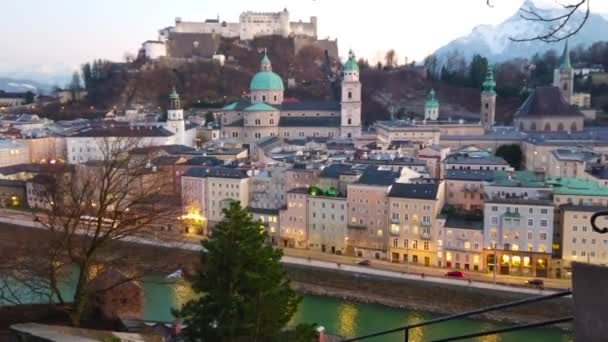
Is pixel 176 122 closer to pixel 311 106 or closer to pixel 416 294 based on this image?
pixel 311 106

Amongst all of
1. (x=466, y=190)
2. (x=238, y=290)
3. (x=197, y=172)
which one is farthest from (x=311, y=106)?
(x=238, y=290)

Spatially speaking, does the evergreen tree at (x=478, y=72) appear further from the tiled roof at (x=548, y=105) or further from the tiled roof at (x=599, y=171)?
the tiled roof at (x=599, y=171)

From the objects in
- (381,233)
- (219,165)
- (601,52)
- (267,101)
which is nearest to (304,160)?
(219,165)

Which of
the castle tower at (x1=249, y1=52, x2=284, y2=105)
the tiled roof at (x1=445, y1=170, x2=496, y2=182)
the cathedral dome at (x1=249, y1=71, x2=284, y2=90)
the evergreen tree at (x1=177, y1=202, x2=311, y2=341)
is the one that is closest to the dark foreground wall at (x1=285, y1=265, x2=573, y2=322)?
the tiled roof at (x1=445, y1=170, x2=496, y2=182)

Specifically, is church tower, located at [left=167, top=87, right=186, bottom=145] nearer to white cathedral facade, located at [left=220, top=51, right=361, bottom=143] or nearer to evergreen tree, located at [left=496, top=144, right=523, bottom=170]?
white cathedral facade, located at [left=220, top=51, right=361, bottom=143]

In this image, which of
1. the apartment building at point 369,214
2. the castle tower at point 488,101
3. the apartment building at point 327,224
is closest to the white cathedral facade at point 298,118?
the castle tower at point 488,101

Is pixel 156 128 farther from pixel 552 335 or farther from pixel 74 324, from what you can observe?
pixel 74 324
